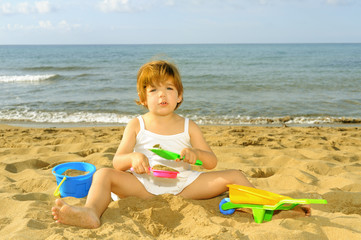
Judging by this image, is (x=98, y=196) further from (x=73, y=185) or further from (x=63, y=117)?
(x=63, y=117)

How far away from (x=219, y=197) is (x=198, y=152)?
492 millimetres

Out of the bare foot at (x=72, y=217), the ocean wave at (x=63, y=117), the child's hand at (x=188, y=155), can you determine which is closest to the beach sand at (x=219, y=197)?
the bare foot at (x=72, y=217)

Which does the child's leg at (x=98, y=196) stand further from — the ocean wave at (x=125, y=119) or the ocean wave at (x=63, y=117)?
the ocean wave at (x=63, y=117)

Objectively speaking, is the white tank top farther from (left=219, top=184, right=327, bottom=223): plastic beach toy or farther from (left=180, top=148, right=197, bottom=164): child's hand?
(left=219, top=184, right=327, bottom=223): plastic beach toy

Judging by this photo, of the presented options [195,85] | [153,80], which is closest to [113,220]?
[153,80]

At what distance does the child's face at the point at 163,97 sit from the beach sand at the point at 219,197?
0.66 metres

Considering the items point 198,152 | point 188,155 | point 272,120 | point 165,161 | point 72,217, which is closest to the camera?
point 72,217

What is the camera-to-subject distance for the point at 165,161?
2504 millimetres

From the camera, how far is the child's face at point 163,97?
95.9 inches

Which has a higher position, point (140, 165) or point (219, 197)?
point (140, 165)

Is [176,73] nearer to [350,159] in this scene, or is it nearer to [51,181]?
[51,181]

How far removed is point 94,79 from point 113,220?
1221cm

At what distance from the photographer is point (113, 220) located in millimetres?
2072

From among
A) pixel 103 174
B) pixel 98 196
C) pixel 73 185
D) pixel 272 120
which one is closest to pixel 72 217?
pixel 98 196
